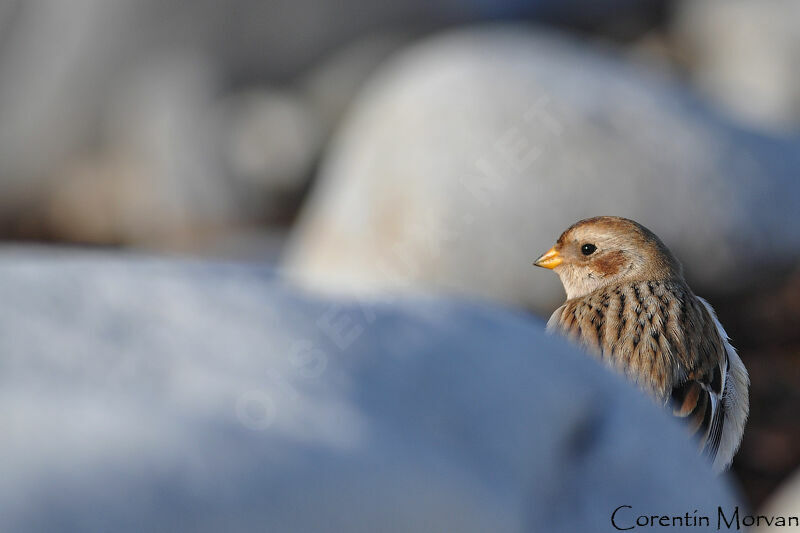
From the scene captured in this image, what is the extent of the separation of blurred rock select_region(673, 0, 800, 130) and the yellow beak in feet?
26.5

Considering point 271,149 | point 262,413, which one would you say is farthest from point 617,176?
point 271,149

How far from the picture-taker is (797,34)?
29.2ft

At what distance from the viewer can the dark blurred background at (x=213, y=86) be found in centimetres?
931

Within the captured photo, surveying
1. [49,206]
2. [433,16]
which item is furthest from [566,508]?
[49,206]

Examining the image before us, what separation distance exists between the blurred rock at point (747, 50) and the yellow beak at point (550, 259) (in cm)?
807

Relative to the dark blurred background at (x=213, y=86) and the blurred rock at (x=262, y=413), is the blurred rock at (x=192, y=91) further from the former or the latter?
the blurred rock at (x=262, y=413)

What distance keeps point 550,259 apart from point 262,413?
1.24ft

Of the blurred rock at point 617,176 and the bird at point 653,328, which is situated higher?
the blurred rock at point 617,176

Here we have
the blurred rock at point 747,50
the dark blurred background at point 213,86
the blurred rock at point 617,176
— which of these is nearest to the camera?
the blurred rock at point 617,176

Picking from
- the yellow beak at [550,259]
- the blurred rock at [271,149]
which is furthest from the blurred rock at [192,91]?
the yellow beak at [550,259]

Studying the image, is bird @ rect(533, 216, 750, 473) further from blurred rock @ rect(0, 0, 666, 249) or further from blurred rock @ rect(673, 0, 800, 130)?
blurred rock @ rect(0, 0, 666, 249)

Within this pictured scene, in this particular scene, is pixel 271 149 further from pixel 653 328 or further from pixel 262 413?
pixel 653 328

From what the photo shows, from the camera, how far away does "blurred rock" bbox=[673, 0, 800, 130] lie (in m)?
8.64

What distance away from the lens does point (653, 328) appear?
0.61 meters
